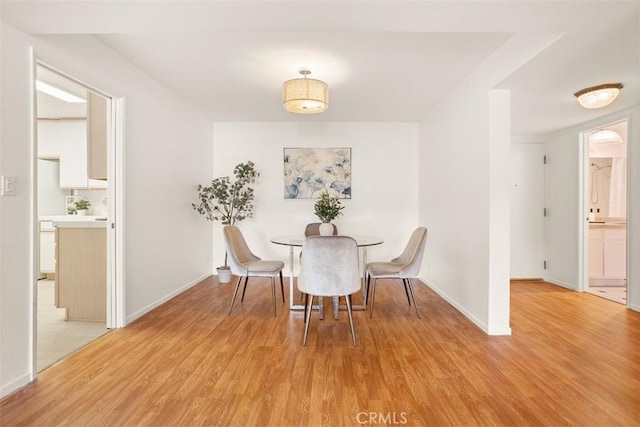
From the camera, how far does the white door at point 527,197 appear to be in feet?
15.9

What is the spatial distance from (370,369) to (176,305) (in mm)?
2402

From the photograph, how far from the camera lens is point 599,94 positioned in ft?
9.67

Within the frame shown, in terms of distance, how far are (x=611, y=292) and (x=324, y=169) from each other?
13.9ft

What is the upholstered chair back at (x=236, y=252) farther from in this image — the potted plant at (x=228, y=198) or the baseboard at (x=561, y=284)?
the baseboard at (x=561, y=284)

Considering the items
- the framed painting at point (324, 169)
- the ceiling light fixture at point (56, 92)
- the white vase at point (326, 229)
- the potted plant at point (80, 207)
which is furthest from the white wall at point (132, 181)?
the potted plant at point (80, 207)

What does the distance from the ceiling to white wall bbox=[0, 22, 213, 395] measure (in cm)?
17

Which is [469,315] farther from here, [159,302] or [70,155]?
[70,155]

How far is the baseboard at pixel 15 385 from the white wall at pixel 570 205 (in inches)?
213

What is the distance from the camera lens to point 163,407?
1.74 m

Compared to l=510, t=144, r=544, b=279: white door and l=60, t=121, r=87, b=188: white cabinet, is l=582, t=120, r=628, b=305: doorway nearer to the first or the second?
l=510, t=144, r=544, b=279: white door

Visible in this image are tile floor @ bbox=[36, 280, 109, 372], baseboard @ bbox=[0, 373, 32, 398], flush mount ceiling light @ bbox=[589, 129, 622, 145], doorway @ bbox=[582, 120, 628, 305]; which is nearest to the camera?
baseboard @ bbox=[0, 373, 32, 398]

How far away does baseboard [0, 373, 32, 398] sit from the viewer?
183 centimetres

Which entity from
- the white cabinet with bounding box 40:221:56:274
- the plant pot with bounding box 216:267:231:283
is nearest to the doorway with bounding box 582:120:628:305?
the plant pot with bounding box 216:267:231:283

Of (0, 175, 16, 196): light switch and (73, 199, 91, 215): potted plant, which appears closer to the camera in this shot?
(0, 175, 16, 196): light switch
